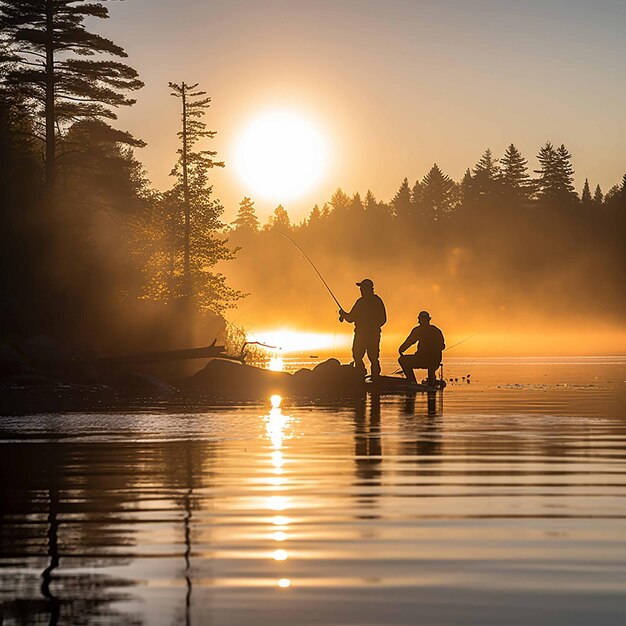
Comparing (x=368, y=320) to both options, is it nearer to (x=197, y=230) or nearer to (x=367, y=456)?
(x=367, y=456)

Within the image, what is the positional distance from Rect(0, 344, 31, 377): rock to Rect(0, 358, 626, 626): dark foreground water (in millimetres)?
18551

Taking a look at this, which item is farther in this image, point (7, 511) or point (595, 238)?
point (595, 238)

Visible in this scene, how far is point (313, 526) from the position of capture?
9.15 meters

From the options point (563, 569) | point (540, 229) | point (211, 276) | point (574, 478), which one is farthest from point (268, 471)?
point (540, 229)

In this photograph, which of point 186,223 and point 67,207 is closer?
point 67,207

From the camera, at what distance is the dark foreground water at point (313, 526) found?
6527 millimetres

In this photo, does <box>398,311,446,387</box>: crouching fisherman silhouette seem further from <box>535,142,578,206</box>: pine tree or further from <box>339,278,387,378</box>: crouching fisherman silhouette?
<box>535,142,578,206</box>: pine tree

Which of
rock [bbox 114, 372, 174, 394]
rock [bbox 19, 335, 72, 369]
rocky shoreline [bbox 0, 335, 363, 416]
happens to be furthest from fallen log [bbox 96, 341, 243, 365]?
rock [bbox 114, 372, 174, 394]

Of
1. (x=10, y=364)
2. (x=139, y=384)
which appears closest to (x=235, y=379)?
(x=139, y=384)

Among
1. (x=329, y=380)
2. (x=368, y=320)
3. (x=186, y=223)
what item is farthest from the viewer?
(x=186, y=223)

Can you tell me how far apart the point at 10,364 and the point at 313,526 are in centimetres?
2964

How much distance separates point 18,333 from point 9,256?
3.32 metres

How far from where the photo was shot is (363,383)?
105 ft

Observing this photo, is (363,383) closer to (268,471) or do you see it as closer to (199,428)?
(199,428)
